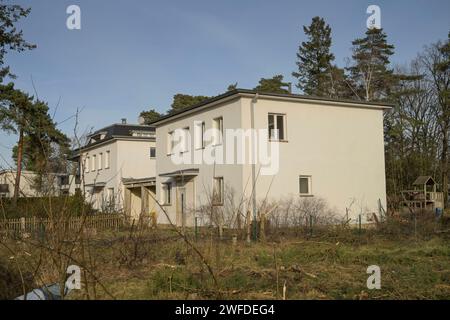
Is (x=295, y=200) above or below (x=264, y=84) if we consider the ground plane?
below

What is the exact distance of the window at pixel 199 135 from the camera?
2545 centimetres

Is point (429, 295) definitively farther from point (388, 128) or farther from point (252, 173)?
point (388, 128)

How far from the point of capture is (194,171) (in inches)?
1000

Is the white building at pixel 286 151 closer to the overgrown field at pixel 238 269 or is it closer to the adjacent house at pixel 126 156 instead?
the overgrown field at pixel 238 269

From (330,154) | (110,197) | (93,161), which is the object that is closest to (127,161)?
(93,161)

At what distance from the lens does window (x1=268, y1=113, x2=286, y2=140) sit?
915 inches

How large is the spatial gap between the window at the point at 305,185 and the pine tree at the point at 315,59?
2507cm

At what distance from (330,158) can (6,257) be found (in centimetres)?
1681

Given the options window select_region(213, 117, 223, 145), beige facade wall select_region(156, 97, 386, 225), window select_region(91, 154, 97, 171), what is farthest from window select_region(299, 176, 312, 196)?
window select_region(91, 154, 97, 171)

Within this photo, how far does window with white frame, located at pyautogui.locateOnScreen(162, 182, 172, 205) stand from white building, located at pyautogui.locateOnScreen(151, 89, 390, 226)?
29.4 inches

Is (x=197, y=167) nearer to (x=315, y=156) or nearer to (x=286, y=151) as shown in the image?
(x=286, y=151)

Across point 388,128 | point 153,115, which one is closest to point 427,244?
point 388,128

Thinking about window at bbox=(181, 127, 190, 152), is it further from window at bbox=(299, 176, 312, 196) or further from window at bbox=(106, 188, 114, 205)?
window at bbox=(299, 176, 312, 196)

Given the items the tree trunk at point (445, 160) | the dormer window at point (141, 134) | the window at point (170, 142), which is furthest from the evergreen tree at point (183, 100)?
the window at point (170, 142)
